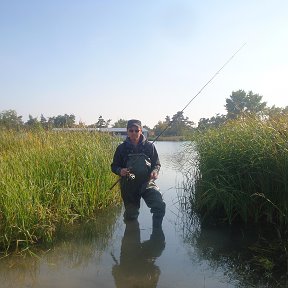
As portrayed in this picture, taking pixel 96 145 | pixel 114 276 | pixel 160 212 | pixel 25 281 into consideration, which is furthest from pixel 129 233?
pixel 96 145

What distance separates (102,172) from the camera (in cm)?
696

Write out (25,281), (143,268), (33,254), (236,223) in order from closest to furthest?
(25,281)
(143,268)
(33,254)
(236,223)

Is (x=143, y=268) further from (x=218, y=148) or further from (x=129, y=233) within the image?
(x=218, y=148)

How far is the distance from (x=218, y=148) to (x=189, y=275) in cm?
294

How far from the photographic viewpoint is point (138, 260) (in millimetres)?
4402

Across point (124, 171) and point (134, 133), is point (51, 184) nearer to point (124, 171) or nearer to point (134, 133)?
point (124, 171)

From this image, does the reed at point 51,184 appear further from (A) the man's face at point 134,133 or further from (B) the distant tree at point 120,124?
(B) the distant tree at point 120,124

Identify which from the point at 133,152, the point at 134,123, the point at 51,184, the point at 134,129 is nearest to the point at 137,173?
the point at 133,152

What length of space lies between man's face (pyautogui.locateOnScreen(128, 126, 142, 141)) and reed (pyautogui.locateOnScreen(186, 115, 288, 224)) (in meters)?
1.42

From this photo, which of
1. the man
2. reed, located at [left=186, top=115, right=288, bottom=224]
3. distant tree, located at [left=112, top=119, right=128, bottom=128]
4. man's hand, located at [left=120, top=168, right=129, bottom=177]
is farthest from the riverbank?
distant tree, located at [left=112, top=119, right=128, bottom=128]

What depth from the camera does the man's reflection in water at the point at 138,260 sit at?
12.5ft

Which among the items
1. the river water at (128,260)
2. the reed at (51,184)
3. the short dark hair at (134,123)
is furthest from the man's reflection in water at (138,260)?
the short dark hair at (134,123)

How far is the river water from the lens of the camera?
12.4 ft

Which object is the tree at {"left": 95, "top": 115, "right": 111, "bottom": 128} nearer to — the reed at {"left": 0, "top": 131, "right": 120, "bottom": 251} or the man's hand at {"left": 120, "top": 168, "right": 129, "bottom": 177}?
the reed at {"left": 0, "top": 131, "right": 120, "bottom": 251}
